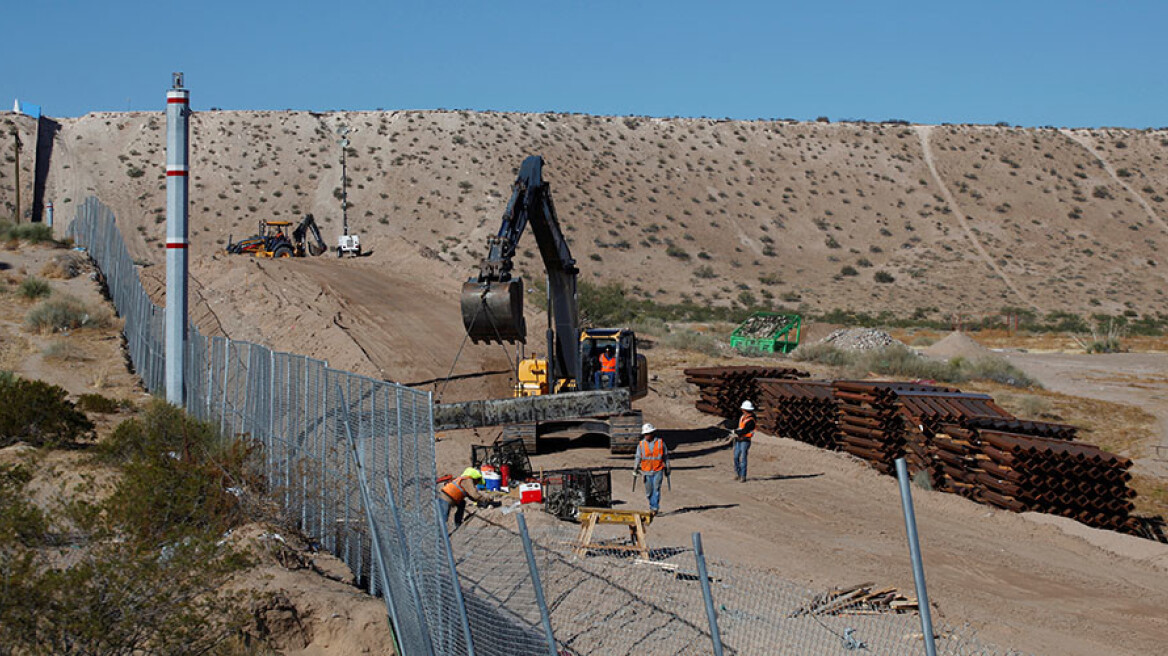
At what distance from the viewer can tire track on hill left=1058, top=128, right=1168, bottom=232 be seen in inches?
3744

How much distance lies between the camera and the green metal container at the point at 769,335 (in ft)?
171

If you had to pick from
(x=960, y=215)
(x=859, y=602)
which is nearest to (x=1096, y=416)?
(x=859, y=602)

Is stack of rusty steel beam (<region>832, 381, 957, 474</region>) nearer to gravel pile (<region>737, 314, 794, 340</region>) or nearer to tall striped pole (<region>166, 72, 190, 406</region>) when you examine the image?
tall striped pole (<region>166, 72, 190, 406</region>)

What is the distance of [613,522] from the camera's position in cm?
1595

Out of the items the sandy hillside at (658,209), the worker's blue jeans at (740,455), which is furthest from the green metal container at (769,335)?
the worker's blue jeans at (740,455)

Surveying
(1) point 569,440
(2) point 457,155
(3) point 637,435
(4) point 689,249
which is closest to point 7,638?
(3) point 637,435

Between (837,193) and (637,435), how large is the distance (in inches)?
3035

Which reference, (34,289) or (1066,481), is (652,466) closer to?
(1066,481)

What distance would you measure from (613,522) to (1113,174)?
323 ft

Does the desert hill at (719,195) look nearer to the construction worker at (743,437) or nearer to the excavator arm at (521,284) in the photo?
the excavator arm at (521,284)

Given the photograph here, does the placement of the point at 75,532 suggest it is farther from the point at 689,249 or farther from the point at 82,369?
the point at 689,249

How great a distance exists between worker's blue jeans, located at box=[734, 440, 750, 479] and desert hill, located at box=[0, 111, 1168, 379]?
5261cm

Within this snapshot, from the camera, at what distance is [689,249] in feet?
284

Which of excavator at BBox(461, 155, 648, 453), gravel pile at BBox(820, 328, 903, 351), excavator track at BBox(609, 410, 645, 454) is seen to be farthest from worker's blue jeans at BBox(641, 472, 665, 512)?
gravel pile at BBox(820, 328, 903, 351)
